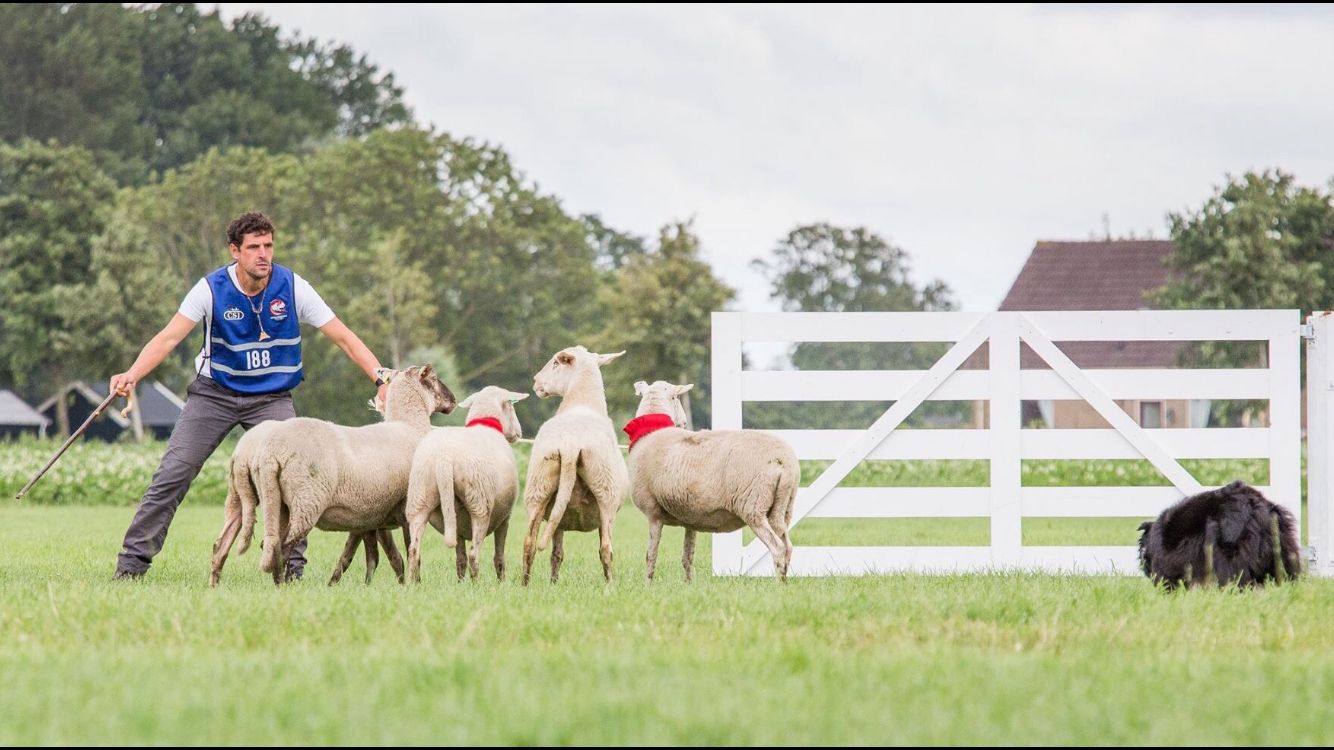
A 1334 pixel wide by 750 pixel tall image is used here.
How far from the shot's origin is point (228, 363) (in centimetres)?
895

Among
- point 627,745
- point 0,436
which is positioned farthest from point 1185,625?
point 0,436

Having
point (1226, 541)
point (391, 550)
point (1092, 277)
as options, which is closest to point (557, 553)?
point (391, 550)

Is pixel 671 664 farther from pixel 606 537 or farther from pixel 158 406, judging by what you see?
pixel 158 406

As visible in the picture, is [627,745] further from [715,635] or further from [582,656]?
[715,635]

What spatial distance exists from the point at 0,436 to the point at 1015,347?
58.2 m

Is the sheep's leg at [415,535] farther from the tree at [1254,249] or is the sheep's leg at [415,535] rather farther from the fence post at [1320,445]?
the tree at [1254,249]

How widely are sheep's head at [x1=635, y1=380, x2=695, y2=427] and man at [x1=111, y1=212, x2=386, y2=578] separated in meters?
1.67

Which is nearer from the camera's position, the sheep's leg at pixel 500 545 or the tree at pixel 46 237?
the sheep's leg at pixel 500 545

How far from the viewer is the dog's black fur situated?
24.8 feet

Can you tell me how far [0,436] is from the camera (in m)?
60.0

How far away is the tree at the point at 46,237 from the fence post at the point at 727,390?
136 ft

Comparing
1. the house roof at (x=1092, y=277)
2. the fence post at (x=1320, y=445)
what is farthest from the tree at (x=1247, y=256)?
the fence post at (x=1320, y=445)

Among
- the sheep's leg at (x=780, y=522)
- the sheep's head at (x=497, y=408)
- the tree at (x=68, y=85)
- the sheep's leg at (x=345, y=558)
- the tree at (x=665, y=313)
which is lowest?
the sheep's leg at (x=345, y=558)

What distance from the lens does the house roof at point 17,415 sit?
198 ft
